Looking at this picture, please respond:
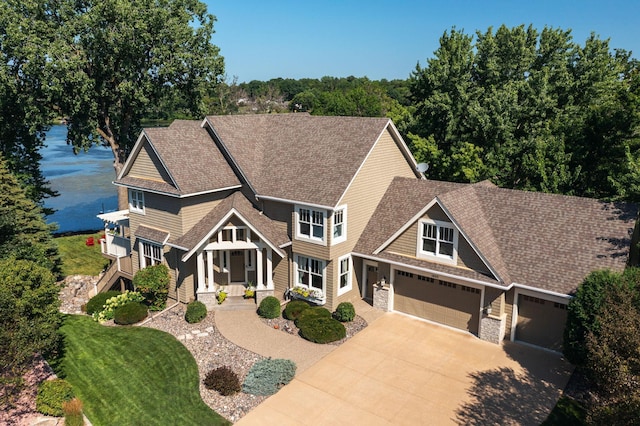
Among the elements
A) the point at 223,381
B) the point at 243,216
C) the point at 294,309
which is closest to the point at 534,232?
the point at 294,309

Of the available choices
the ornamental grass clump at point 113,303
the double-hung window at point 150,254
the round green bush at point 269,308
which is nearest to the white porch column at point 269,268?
the round green bush at point 269,308

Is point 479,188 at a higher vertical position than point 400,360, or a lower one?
higher

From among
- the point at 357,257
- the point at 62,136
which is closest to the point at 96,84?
the point at 357,257

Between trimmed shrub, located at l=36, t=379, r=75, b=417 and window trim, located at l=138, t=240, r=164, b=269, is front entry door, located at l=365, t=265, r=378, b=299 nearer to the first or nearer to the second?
window trim, located at l=138, t=240, r=164, b=269

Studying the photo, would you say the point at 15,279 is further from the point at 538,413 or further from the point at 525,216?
the point at 525,216

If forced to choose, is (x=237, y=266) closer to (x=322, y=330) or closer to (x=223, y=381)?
(x=322, y=330)
